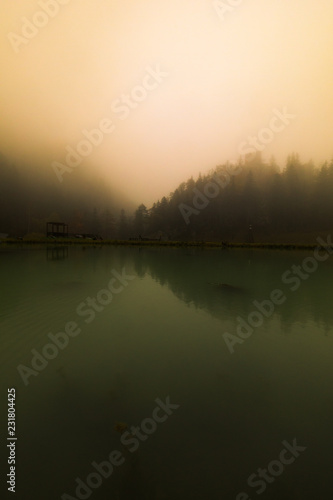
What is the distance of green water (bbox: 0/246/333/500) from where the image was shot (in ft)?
10.8

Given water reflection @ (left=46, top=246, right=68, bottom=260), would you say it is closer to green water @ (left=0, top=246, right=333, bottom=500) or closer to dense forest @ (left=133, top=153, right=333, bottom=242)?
green water @ (left=0, top=246, right=333, bottom=500)

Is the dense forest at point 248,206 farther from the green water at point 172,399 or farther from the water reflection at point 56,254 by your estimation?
the green water at point 172,399

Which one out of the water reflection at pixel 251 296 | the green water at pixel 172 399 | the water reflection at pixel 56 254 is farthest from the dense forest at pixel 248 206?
the green water at pixel 172 399

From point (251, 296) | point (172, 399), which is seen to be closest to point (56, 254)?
point (251, 296)

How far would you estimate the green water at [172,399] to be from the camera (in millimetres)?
3307

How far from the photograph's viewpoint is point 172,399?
4988 mm

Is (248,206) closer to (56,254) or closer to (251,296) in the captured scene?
(56,254)

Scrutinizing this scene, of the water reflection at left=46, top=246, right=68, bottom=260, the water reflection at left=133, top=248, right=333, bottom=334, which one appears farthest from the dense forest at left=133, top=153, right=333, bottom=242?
the water reflection at left=133, top=248, right=333, bottom=334

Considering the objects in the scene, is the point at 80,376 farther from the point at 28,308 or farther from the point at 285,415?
the point at 28,308

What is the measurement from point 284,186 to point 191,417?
104580 mm

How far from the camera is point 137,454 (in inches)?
144

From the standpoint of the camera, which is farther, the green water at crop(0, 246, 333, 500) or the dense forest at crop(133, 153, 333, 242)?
the dense forest at crop(133, 153, 333, 242)

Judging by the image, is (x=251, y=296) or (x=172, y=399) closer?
(x=172, y=399)

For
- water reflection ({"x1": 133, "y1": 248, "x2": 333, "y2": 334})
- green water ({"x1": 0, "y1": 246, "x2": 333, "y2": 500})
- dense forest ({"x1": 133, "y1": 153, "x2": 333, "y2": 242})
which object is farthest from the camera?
dense forest ({"x1": 133, "y1": 153, "x2": 333, "y2": 242})
